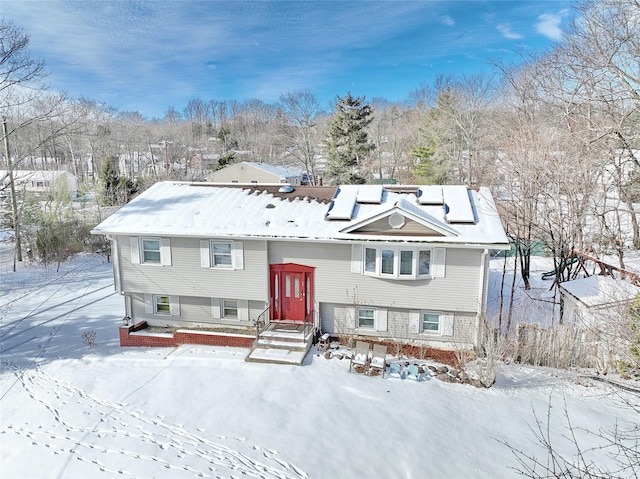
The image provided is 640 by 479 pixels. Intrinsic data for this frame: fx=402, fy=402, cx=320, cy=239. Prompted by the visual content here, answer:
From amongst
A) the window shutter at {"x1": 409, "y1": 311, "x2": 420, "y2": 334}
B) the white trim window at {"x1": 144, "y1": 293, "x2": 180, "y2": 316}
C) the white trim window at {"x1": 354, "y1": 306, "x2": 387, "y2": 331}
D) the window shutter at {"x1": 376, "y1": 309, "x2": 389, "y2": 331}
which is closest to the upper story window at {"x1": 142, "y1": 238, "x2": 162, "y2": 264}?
the white trim window at {"x1": 144, "y1": 293, "x2": 180, "y2": 316}

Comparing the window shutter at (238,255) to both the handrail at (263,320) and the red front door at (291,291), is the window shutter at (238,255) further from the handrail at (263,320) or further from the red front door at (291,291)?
the handrail at (263,320)

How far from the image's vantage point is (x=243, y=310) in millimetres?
15484

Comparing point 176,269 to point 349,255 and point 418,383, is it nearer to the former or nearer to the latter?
point 349,255

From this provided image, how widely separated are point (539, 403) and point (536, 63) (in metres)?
23.7

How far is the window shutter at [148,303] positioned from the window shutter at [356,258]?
8.26 metres

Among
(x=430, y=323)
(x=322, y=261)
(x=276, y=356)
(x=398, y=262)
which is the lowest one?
(x=276, y=356)

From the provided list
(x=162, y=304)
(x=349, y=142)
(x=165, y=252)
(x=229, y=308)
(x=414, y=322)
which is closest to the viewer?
(x=414, y=322)

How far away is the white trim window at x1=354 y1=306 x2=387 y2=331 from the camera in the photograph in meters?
14.4

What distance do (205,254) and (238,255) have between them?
1.26 m

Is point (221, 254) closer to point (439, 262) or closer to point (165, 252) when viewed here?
point (165, 252)

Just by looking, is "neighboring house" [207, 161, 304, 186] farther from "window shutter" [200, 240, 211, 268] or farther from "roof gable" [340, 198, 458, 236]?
"roof gable" [340, 198, 458, 236]

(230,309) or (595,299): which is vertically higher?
(595,299)

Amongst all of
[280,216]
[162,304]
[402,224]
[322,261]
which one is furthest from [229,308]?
[402,224]

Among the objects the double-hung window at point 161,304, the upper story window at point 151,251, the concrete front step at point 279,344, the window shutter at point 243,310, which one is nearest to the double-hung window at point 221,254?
the window shutter at point 243,310
